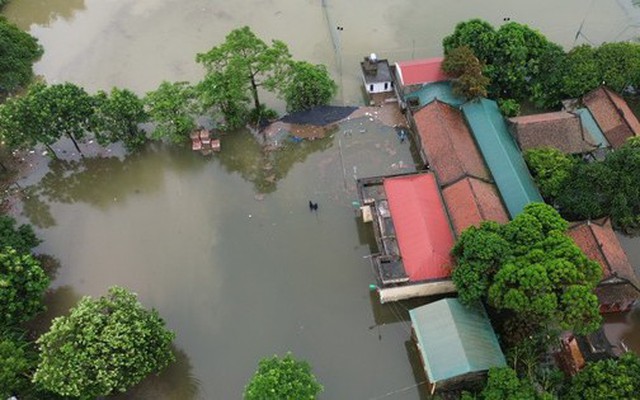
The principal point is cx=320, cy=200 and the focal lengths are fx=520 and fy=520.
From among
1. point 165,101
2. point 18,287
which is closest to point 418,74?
point 165,101

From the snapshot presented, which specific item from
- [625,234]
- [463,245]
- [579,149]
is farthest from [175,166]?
[625,234]

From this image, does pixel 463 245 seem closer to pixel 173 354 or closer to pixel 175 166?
pixel 173 354

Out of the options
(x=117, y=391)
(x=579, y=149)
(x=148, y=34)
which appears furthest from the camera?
(x=148, y=34)

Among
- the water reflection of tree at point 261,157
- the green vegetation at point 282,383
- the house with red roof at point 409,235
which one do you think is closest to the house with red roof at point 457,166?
the house with red roof at point 409,235

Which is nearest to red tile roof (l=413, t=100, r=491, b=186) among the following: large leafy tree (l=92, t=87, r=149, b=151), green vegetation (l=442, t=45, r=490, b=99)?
green vegetation (l=442, t=45, r=490, b=99)

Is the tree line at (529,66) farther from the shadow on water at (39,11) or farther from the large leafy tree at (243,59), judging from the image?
the shadow on water at (39,11)

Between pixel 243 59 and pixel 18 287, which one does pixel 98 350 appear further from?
pixel 243 59

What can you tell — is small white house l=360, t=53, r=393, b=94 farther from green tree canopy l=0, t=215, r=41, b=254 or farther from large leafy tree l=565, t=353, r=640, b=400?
green tree canopy l=0, t=215, r=41, b=254
